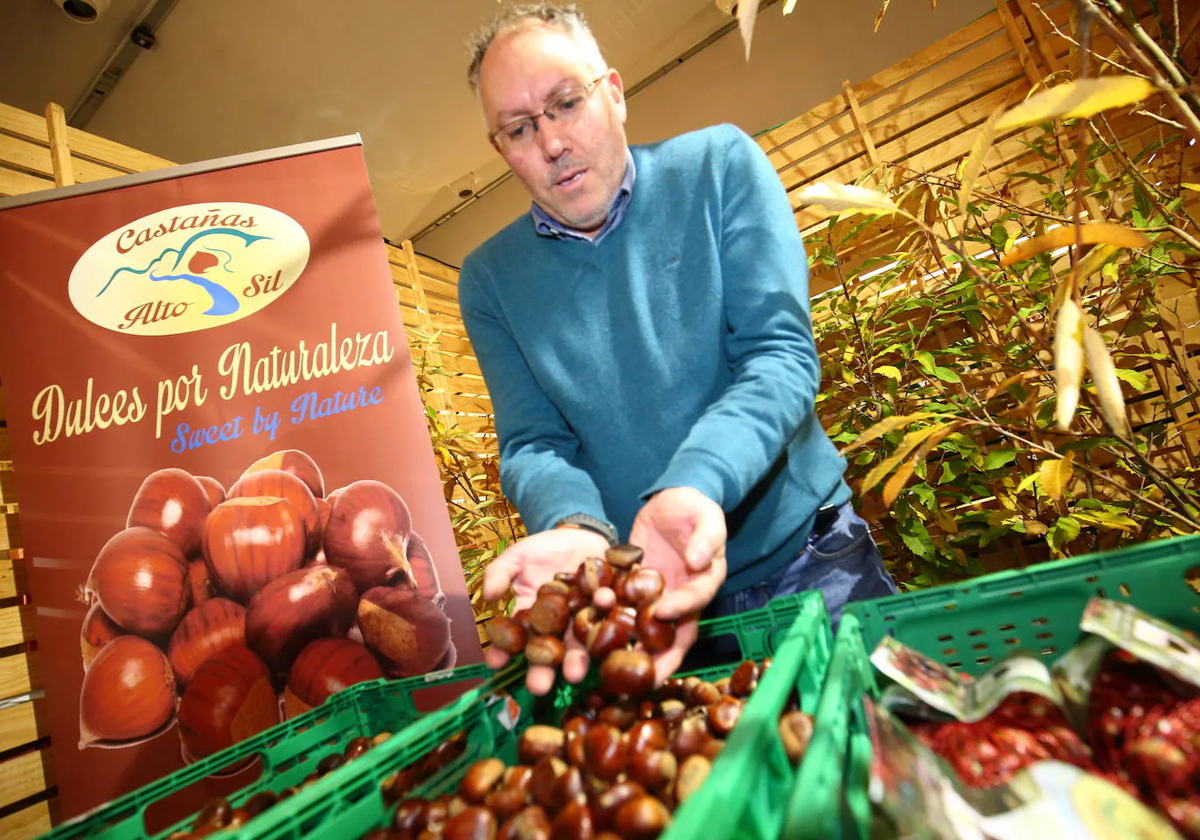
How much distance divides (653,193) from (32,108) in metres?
4.99

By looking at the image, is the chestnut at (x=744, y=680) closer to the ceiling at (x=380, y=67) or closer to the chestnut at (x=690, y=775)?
the chestnut at (x=690, y=775)

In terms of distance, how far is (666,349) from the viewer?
3.99ft

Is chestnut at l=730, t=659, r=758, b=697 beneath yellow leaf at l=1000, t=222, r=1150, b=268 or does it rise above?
beneath

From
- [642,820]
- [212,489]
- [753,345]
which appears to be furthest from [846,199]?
[212,489]

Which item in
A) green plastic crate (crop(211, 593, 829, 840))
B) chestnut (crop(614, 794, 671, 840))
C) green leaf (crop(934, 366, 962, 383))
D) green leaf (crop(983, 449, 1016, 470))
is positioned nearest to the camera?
green plastic crate (crop(211, 593, 829, 840))

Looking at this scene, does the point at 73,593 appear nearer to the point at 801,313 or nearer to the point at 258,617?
the point at 258,617

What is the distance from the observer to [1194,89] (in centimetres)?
66

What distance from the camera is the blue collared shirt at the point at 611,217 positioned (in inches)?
52.0

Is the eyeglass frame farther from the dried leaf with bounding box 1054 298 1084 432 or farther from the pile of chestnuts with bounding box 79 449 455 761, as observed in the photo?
the pile of chestnuts with bounding box 79 449 455 761

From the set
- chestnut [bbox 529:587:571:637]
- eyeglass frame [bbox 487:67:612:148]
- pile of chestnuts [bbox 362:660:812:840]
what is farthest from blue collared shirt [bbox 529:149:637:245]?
pile of chestnuts [bbox 362:660:812:840]

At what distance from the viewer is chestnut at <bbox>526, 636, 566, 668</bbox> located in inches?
30.1

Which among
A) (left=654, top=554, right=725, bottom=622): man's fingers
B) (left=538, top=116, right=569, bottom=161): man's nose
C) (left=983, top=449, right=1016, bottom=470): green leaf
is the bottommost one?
(left=983, top=449, right=1016, bottom=470): green leaf

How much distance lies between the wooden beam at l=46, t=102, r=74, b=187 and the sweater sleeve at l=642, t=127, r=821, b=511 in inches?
89.0

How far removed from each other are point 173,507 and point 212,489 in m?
0.09
